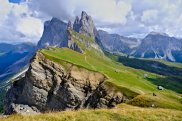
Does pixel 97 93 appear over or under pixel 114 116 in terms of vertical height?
under

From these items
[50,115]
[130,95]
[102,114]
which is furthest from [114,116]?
[130,95]

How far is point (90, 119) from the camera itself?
98.0 ft

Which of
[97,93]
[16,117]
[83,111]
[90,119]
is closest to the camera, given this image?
[16,117]

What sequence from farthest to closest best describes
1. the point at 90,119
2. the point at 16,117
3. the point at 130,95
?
the point at 130,95 → the point at 90,119 → the point at 16,117

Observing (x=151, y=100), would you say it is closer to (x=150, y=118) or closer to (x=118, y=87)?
(x=118, y=87)

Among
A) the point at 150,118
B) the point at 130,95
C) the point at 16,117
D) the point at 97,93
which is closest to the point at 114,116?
the point at 150,118

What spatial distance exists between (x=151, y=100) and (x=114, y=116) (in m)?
93.9

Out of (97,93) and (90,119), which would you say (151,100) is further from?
(90,119)

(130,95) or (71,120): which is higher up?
(71,120)

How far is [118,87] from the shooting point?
564 ft

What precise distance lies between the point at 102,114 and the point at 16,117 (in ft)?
27.9

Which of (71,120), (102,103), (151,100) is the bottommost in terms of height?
(102,103)

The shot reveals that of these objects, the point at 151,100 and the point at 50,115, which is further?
the point at 151,100

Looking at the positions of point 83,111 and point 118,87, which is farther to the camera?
point 118,87
